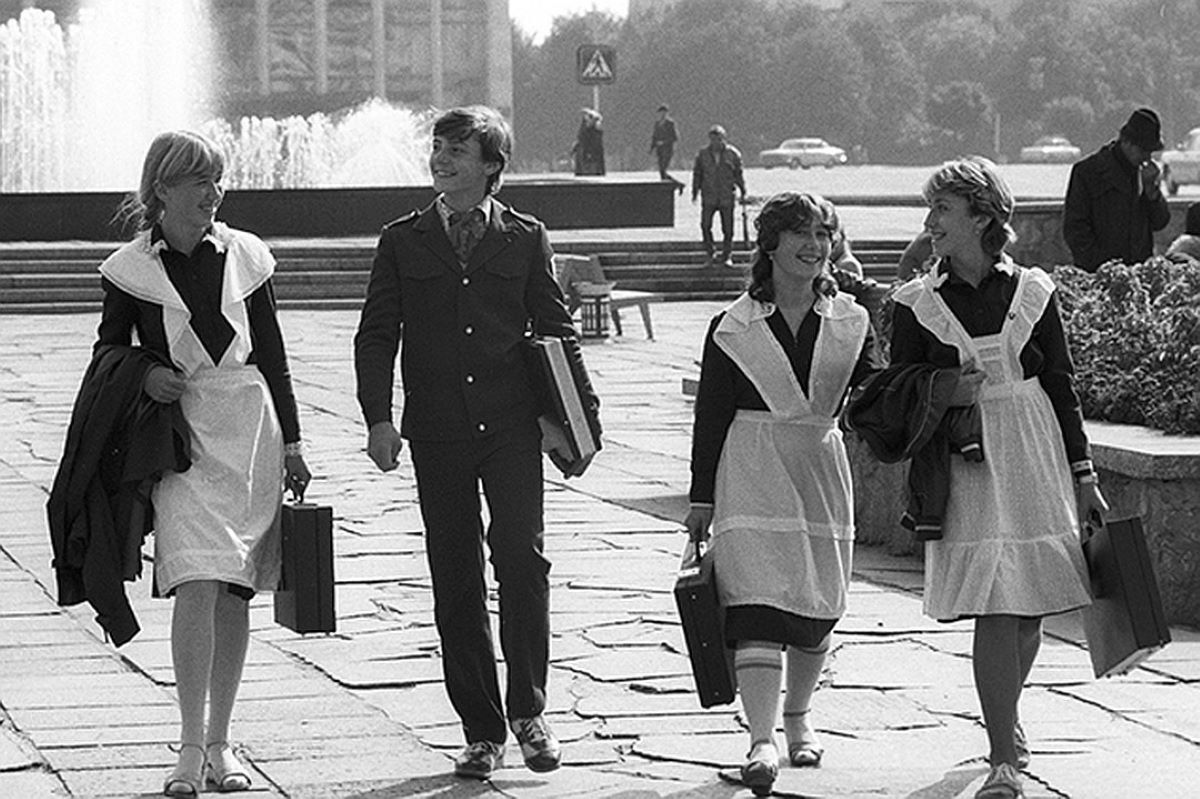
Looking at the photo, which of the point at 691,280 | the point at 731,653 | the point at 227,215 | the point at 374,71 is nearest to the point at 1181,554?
the point at 731,653

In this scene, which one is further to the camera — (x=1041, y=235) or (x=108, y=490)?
(x=1041, y=235)

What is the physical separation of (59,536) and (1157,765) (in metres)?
2.61

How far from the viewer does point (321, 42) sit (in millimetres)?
96375

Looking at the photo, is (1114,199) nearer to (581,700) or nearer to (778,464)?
(581,700)

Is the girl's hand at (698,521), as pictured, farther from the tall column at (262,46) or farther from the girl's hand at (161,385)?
the tall column at (262,46)

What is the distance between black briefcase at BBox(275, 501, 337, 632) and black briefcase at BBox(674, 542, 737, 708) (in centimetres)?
81

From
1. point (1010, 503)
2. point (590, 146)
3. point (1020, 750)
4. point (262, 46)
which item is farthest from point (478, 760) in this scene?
point (262, 46)

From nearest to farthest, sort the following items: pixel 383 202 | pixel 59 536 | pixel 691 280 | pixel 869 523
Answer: pixel 59 536 < pixel 869 523 < pixel 691 280 < pixel 383 202

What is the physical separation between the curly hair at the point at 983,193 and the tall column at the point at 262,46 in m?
90.3

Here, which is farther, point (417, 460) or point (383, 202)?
point (383, 202)

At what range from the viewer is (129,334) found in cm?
592

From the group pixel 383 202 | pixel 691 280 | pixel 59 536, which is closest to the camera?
pixel 59 536

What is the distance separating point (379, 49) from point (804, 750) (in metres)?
93.5

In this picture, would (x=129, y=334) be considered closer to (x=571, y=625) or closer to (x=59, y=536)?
(x=59, y=536)
